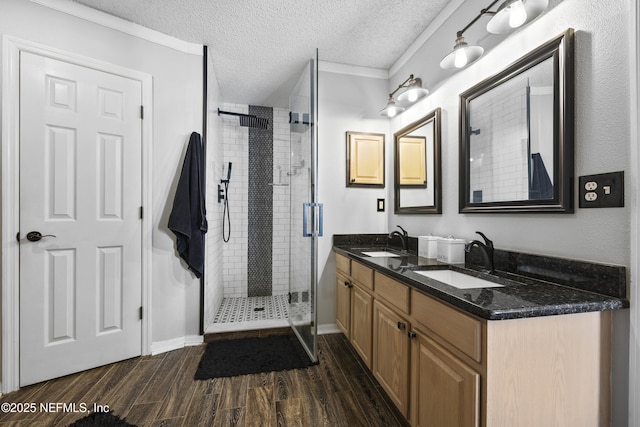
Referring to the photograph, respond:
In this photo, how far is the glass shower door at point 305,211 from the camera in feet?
7.01

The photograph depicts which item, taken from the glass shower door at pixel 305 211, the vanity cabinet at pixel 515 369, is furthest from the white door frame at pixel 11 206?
the vanity cabinet at pixel 515 369

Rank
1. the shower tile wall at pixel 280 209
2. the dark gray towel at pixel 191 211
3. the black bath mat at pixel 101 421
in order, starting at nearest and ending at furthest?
the black bath mat at pixel 101 421, the dark gray towel at pixel 191 211, the shower tile wall at pixel 280 209

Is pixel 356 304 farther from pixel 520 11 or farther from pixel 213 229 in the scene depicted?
pixel 520 11

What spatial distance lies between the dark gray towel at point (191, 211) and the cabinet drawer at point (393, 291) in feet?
5.09

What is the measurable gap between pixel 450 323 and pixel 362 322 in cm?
104

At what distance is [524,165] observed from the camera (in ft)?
4.66

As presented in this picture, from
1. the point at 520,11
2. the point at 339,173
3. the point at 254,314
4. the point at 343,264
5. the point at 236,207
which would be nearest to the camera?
the point at 520,11

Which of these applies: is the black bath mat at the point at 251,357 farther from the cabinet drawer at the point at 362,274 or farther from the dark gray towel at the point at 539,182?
the dark gray towel at the point at 539,182

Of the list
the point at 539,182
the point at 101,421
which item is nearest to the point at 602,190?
the point at 539,182

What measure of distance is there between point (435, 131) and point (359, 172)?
838mm

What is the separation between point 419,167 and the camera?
7.80 feet

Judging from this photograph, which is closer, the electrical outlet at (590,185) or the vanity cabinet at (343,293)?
the electrical outlet at (590,185)

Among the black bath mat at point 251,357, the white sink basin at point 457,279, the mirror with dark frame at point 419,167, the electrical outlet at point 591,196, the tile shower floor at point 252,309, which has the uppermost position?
the mirror with dark frame at point 419,167

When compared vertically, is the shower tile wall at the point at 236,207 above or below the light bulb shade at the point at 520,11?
below
